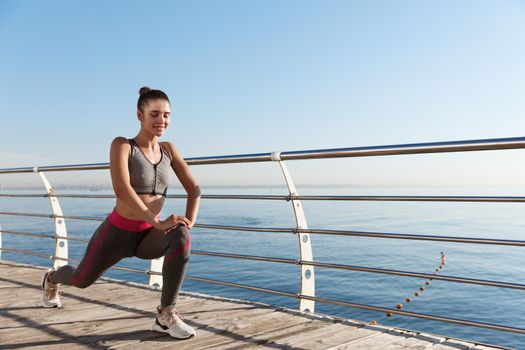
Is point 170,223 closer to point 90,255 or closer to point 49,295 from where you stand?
point 90,255

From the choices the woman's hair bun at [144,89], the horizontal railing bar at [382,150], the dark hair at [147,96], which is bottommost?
the horizontal railing bar at [382,150]

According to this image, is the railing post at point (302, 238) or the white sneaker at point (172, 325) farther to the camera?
the railing post at point (302, 238)

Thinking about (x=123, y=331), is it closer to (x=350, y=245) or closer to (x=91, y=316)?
(x=91, y=316)

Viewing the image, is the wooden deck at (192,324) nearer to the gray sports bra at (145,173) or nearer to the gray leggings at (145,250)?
the gray leggings at (145,250)

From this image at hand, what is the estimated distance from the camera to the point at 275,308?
10.2 ft

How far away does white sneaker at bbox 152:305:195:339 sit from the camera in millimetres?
2485

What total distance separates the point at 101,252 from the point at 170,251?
0.39 metres

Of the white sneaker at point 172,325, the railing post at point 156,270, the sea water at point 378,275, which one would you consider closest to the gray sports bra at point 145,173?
the white sneaker at point 172,325

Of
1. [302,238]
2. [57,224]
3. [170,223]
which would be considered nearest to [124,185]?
[170,223]

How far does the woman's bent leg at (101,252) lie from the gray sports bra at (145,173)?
0.89 feet

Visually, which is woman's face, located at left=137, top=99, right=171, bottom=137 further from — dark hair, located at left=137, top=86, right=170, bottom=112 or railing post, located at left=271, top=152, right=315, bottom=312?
railing post, located at left=271, top=152, right=315, bottom=312

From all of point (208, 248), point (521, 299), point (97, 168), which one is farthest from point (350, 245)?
point (97, 168)

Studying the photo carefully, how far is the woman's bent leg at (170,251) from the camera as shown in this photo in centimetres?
243

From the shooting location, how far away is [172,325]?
8.22 ft
